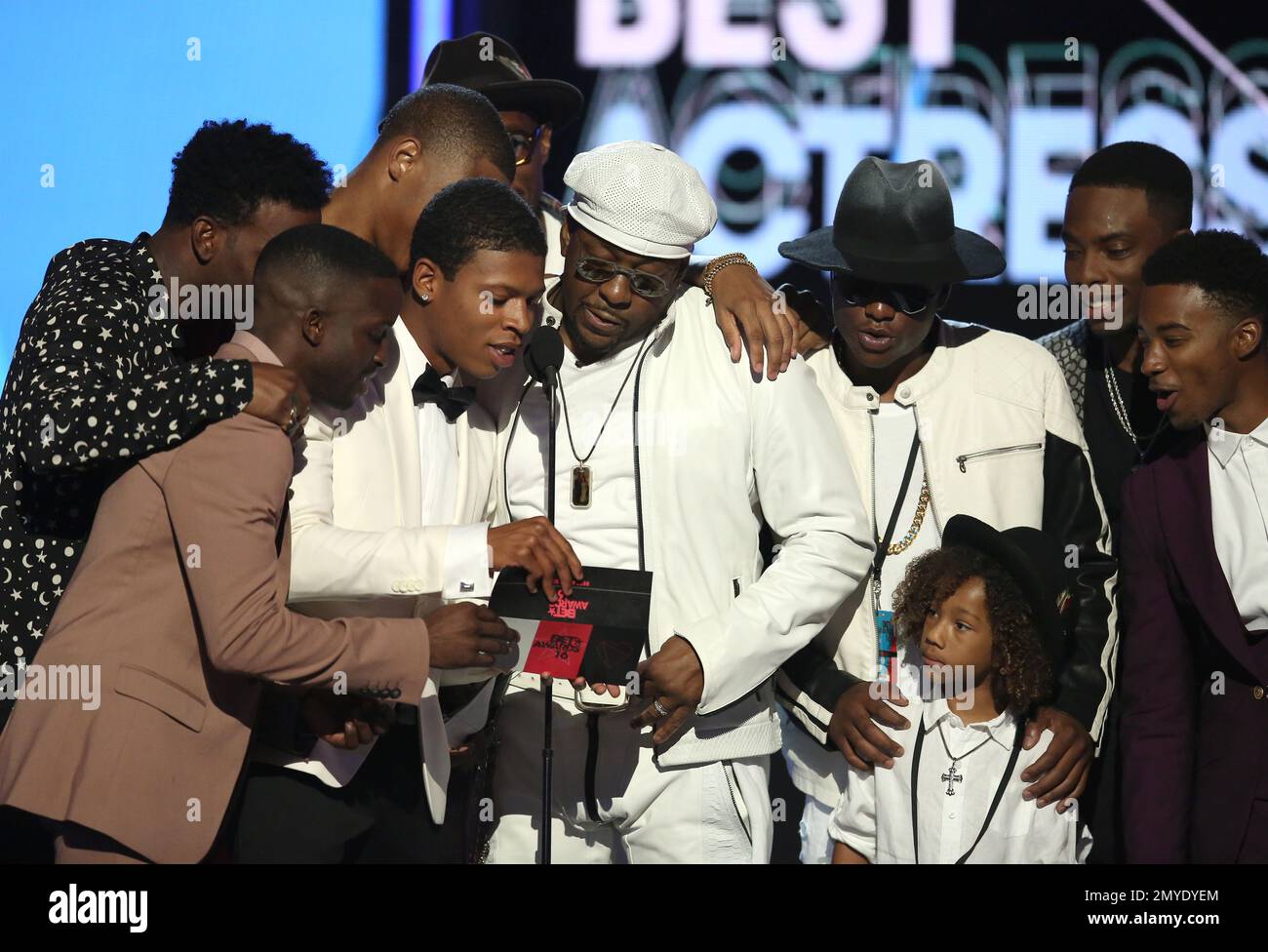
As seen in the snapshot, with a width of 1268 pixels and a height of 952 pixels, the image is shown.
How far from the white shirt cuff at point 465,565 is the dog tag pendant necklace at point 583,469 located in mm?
404

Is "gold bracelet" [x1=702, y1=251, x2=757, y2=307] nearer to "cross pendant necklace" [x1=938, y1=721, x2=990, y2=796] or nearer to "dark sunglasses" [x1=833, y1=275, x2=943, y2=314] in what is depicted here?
"dark sunglasses" [x1=833, y1=275, x2=943, y2=314]

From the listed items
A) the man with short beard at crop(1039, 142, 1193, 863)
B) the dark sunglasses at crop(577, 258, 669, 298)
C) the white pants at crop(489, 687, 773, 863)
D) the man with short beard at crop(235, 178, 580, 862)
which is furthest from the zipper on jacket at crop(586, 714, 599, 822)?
the man with short beard at crop(1039, 142, 1193, 863)

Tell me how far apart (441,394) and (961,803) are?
1.55 meters

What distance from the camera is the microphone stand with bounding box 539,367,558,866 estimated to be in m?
3.28

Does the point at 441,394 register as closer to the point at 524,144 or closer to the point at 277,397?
the point at 277,397

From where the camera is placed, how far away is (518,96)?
4.98m

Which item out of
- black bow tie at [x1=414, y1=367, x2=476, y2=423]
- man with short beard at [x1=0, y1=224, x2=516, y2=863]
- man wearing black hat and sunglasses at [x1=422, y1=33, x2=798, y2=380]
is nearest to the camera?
man with short beard at [x1=0, y1=224, x2=516, y2=863]

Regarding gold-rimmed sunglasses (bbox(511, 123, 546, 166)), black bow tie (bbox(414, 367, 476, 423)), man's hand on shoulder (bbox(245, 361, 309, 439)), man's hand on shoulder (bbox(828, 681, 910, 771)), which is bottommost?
man's hand on shoulder (bbox(828, 681, 910, 771))

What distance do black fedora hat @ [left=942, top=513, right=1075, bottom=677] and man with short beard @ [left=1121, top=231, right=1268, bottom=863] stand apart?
27 cm

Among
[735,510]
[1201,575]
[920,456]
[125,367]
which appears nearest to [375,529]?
[125,367]

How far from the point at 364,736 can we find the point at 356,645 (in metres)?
0.27
